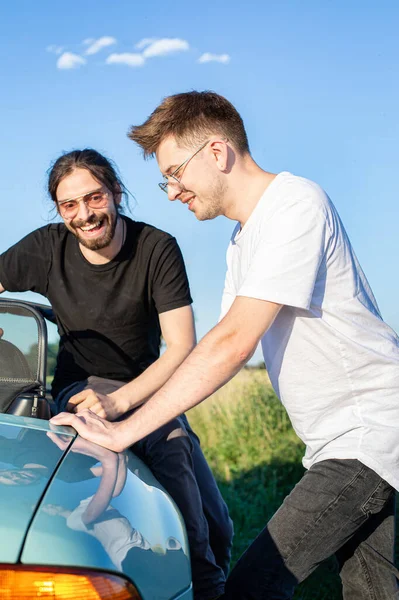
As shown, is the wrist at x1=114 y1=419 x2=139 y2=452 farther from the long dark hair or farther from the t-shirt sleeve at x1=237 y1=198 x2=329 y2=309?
the long dark hair

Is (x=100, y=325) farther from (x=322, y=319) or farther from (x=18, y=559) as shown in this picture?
(x=18, y=559)

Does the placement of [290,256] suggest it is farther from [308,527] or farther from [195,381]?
[308,527]

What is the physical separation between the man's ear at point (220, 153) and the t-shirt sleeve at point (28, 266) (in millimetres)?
1410

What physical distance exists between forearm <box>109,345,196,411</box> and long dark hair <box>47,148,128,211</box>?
920 millimetres

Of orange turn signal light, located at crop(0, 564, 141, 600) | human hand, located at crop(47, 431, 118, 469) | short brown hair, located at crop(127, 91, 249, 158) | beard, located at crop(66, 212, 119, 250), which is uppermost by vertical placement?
short brown hair, located at crop(127, 91, 249, 158)

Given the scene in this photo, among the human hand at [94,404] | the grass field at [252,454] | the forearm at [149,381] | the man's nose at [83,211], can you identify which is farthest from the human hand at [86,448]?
the grass field at [252,454]

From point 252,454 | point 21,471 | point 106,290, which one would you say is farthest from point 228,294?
point 252,454

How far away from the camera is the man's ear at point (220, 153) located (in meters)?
2.97

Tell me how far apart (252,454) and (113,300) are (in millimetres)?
5747

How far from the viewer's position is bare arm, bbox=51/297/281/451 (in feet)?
8.43

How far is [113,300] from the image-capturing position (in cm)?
384

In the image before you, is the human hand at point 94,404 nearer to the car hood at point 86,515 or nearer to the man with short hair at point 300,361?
the man with short hair at point 300,361

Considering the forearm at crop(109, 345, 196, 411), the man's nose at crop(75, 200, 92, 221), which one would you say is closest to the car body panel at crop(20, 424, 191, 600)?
the forearm at crop(109, 345, 196, 411)

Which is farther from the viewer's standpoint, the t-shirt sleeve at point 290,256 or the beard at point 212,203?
the beard at point 212,203
